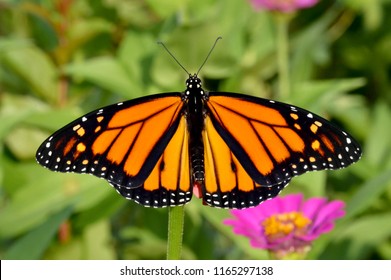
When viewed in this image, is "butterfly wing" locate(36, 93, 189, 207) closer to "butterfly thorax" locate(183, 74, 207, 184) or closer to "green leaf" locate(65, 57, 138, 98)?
"butterfly thorax" locate(183, 74, 207, 184)

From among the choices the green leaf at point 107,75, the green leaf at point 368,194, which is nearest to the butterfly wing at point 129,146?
the green leaf at point 368,194

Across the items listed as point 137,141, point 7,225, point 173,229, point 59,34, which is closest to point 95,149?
point 137,141

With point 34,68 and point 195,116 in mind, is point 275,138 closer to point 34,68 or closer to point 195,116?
point 195,116

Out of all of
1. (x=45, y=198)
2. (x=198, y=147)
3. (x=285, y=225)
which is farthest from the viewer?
(x=45, y=198)

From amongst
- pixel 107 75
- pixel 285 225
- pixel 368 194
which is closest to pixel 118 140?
pixel 285 225

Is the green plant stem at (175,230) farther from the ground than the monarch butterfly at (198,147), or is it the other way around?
the monarch butterfly at (198,147)

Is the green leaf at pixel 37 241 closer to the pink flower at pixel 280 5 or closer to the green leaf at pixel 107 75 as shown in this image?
the green leaf at pixel 107 75
